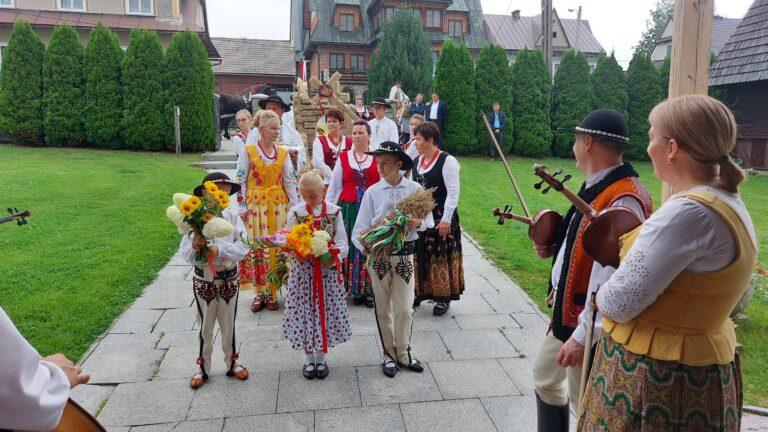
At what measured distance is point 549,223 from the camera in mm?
2916

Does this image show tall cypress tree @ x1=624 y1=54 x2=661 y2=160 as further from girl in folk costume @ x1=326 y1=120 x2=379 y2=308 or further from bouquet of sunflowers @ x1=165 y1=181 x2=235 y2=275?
bouquet of sunflowers @ x1=165 y1=181 x2=235 y2=275

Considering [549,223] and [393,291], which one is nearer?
[549,223]

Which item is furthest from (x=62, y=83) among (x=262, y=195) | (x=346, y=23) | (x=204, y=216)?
(x=346, y=23)

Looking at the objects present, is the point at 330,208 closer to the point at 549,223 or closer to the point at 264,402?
the point at 264,402

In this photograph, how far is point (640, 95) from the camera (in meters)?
20.3

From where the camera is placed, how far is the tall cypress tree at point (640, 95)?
2016 centimetres

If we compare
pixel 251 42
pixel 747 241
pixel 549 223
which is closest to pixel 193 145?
pixel 549 223

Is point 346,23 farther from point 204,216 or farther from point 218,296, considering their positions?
point 204,216

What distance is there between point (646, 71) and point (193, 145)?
1733 cm

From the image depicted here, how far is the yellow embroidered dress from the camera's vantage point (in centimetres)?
570

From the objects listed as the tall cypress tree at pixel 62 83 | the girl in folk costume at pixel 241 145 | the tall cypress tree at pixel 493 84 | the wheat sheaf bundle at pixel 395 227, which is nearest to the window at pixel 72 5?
the tall cypress tree at pixel 62 83

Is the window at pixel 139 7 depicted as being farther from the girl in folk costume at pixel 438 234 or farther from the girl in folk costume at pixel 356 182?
the girl in folk costume at pixel 438 234

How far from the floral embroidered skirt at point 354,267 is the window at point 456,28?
3678 cm

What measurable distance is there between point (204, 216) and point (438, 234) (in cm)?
259
